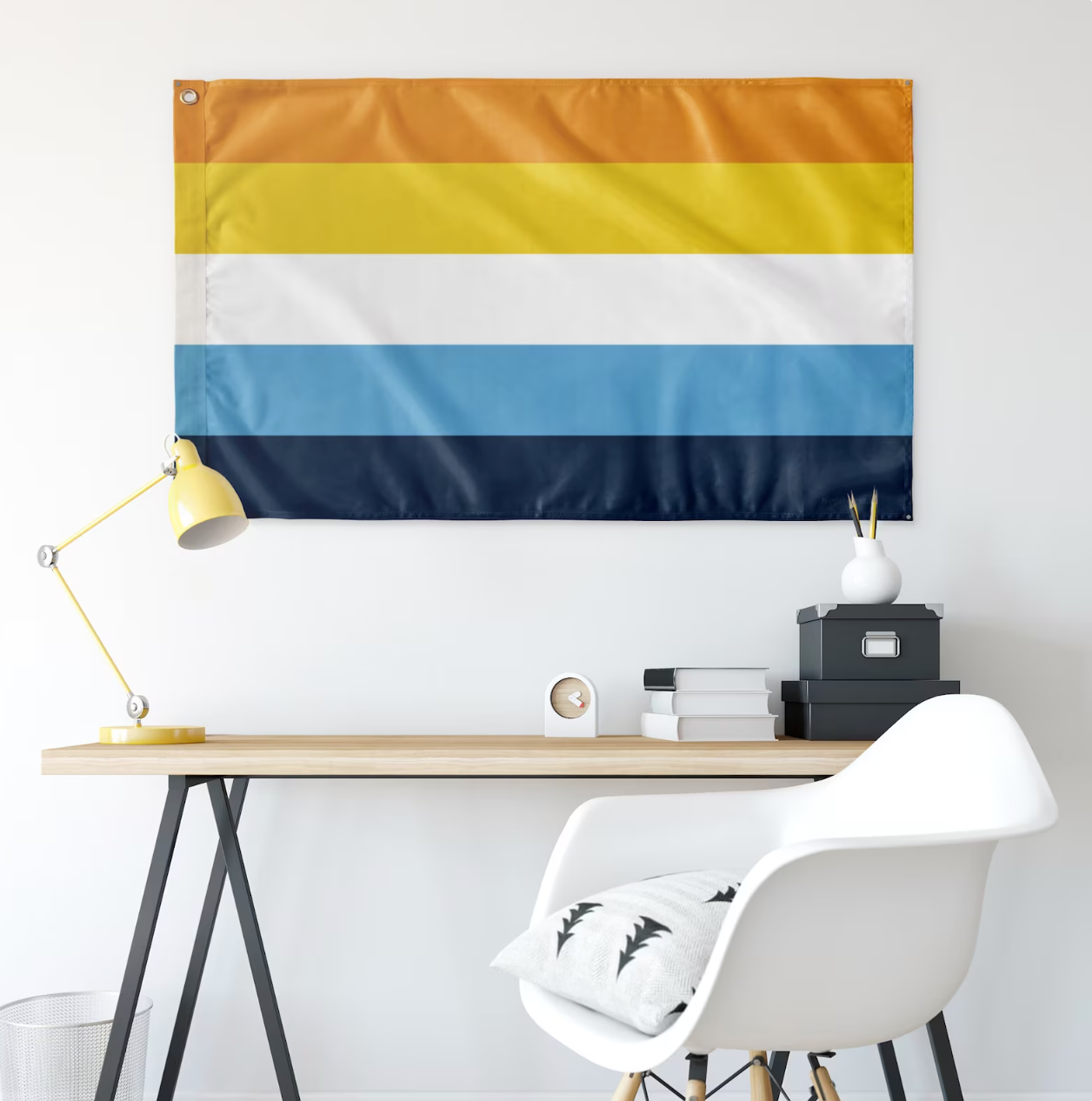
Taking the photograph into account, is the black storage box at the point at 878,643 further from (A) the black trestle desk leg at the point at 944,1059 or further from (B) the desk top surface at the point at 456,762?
(A) the black trestle desk leg at the point at 944,1059

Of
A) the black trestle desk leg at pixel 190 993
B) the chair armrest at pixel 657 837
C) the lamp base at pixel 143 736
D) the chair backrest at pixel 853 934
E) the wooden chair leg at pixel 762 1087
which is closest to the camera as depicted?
the chair backrest at pixel 853 934

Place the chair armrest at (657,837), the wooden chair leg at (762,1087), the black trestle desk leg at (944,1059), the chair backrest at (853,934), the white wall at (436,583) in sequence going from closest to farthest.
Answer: the chair backrest at (853,934), the wooden chair leg at (762,1087), the chair armrest at (657,837), the black trestle desk leg at (944,1059), the white wall at (436,583)

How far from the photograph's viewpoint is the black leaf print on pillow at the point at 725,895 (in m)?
1.23

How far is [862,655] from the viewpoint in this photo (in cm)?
170

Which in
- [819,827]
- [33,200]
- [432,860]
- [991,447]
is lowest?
[432,860]

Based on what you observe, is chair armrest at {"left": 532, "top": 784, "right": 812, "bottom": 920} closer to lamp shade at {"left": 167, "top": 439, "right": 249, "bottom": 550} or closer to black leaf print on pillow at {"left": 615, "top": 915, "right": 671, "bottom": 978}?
black leaf print on pillow at {"left": 615, "top": 915, "right": 671, "bottom": 978}

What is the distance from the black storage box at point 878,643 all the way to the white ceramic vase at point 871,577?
0.05 metres

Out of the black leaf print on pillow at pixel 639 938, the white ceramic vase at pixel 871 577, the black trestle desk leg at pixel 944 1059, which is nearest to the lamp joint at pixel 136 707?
the black leaf print on pillow at pixel 639 938

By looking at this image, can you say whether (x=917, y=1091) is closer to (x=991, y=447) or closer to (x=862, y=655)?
A: (x=862, y=655)

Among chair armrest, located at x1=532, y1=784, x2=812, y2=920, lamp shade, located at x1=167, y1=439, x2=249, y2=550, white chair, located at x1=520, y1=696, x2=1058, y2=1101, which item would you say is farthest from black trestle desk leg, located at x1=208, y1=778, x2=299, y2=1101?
white chair, located at x1=520, y1=696, x2=1058, y2=1101

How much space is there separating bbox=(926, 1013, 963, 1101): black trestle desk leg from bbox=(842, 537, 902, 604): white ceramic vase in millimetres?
672

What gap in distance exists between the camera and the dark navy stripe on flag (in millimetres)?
1975

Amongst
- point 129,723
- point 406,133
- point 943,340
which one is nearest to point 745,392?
point 943,340

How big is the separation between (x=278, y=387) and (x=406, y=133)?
1.85ft
